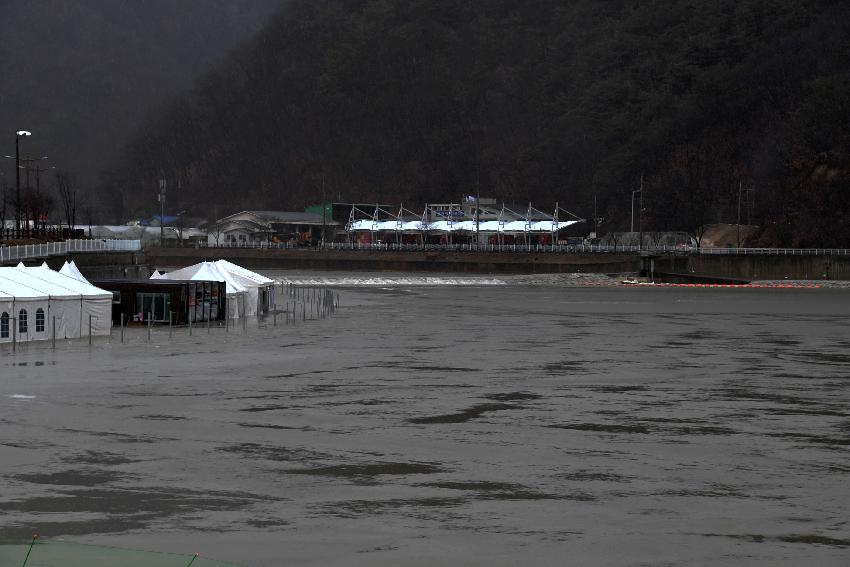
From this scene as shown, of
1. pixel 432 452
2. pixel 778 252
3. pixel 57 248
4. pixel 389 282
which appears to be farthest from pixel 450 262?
pixel 432 452

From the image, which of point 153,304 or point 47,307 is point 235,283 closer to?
point 153,304

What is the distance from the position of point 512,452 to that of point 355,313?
176 feet

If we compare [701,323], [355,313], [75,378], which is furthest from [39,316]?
[701,323]

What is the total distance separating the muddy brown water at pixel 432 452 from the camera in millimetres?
19281

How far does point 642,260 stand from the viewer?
513ft

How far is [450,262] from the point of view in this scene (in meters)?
188

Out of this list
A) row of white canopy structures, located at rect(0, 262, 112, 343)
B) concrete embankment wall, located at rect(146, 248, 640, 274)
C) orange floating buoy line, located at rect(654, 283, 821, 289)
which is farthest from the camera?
concrete embankment wall, located at rect(146, 248, 640, 274)

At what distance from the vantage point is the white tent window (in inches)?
2112

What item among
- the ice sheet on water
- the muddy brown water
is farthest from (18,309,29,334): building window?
the ice sheet on water

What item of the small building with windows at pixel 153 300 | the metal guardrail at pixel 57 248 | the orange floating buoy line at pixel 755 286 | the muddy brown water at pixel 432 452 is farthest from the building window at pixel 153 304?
the orange floating buoy line at pixel 755 286

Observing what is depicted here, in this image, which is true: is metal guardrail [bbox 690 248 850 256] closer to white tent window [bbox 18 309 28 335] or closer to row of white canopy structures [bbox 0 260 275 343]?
row of white canopy structures [bbox 0 260 275 343]

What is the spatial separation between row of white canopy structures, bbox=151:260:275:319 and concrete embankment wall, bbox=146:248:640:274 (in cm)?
8935

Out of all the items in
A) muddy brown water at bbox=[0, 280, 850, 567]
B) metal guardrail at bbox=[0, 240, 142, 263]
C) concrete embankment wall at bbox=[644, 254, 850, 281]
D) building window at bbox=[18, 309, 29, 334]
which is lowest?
muddy brown water at bbox=[0, 280, 850, 567]

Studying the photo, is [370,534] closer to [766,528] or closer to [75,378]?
[766,528]
